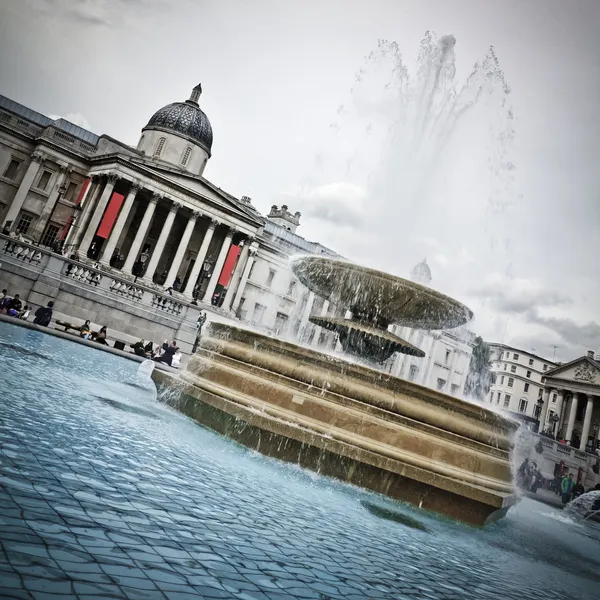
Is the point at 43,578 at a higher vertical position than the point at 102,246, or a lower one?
lower

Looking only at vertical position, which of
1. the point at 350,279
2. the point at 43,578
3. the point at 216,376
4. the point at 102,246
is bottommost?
the point at 43,578

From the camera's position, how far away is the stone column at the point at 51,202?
3866cm

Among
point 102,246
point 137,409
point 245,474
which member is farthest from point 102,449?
point 102,246

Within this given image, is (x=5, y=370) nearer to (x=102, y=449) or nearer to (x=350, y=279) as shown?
(x=102, y=449)

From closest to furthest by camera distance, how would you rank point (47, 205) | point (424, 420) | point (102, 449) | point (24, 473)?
1. point (24, 473)
2. point (102, 449)
3. point (424, 420)
4. point (47, 205)

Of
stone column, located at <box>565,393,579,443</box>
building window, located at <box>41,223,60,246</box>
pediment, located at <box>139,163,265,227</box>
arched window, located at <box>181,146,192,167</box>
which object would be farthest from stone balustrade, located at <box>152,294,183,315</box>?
stone column, located at <box>565,393,579,443</box>

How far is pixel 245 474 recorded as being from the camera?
3969 millimetres

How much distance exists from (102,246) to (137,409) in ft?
113

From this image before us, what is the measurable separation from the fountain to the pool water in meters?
0.21

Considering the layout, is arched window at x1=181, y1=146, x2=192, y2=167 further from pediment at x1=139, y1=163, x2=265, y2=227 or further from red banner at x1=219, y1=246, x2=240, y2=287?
red banner at x1=219, y1=246, x2=240, y2=287

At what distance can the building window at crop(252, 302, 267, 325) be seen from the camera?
1781 inches

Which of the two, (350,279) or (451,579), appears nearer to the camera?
(451,579)

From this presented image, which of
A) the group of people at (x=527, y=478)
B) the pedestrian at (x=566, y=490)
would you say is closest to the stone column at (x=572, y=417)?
the group of people at (x=527, y=478)

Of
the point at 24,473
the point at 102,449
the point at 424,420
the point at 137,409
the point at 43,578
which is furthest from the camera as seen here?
the point at 137,409
